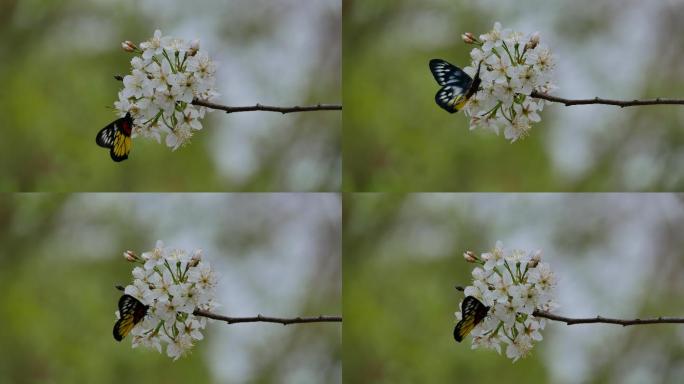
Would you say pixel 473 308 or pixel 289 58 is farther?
pixel 289 58

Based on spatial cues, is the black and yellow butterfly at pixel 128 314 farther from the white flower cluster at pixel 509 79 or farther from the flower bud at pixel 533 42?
the flower bud at pixel 533 42

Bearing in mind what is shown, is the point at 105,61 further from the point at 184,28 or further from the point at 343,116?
the point at 343,116

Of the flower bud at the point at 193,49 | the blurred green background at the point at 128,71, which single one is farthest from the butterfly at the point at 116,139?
the flower bud at the point at 193,49

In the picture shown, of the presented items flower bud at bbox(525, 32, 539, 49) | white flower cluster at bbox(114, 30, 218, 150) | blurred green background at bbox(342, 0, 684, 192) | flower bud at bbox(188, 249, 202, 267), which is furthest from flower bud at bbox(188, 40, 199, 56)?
flower bud at bbox(525, 32, 539, 49)

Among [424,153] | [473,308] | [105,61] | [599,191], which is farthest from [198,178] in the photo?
[599,191]

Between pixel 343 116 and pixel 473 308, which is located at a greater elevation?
pixel 343 116

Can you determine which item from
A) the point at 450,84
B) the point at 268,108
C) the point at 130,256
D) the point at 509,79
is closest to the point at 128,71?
the point at 268,108

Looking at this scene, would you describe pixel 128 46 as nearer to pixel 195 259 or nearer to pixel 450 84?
pixel 195 259
